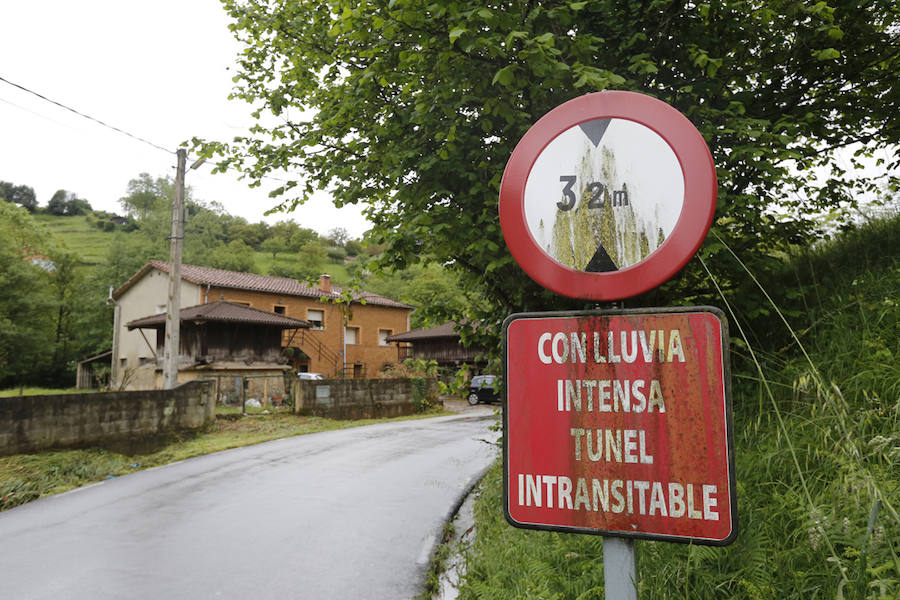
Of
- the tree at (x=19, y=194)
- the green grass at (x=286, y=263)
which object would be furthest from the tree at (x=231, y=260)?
the tree at (x=19, y=194)

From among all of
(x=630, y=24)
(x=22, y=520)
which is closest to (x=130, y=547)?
(x=22, y=520)

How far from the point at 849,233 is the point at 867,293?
1540 mm

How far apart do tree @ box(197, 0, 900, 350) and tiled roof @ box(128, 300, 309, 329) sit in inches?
906

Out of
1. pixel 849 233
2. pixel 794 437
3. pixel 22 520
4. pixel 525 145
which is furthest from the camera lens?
pixel 22 520

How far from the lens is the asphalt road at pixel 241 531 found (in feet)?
14.2

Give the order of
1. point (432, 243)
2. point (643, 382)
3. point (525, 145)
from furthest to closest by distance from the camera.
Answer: point (432, 243), point (525, 145), point (643, 382)

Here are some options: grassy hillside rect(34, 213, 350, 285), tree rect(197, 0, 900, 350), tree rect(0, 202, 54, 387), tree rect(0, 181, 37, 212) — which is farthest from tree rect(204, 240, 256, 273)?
tree rect(0, 181, 37, 212)

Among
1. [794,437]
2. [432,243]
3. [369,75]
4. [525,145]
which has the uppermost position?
[369,75]

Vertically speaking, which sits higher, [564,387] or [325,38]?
[325,38]

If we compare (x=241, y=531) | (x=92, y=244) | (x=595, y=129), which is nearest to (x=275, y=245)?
(x=92, y=244)

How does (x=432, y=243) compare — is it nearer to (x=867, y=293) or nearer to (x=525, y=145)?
(x=525, y=145)

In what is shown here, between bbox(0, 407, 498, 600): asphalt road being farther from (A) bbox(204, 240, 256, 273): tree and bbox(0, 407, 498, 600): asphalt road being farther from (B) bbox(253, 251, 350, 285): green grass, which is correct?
(B) bbox(253, 251, 350, 285): green grass

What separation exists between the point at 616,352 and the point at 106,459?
37.9 feet

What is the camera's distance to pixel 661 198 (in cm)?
151
